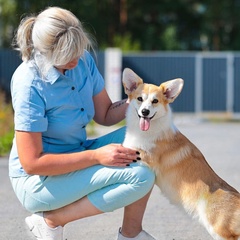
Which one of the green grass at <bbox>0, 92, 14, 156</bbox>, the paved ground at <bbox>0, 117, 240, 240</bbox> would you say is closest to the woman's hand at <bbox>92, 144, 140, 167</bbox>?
the paved ground at <bbox>0, 117, 240, 240</bbox>

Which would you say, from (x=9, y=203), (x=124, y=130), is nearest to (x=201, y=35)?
(x=9, y=203)

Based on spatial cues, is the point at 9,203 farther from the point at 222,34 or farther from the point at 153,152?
the point at 222,34

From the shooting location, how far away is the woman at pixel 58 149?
450cm

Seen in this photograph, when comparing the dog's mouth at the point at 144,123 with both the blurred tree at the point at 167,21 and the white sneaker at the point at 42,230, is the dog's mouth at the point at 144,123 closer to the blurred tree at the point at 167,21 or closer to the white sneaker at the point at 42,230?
the white sneaker at the point at 42,230

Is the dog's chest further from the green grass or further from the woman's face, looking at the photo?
the green grass

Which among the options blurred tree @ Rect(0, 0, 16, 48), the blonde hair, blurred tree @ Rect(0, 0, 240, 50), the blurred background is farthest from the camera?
blurred tree @ Rect(0, 0, 240, 50)

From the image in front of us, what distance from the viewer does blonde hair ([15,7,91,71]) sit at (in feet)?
14.6

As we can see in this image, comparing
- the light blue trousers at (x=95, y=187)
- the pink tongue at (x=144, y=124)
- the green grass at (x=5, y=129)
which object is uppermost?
the pink tongue at (x=144, y=124)

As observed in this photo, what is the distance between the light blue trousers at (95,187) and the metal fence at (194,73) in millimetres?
16225

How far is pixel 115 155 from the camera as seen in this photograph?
4.53m

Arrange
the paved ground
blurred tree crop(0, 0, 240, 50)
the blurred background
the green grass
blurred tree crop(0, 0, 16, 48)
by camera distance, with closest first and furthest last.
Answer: the paved ground, the green grass, the blurred background, blurred tree crop(0, 0, 16, 48), blurred tree crop(0, 0, 240, 50)

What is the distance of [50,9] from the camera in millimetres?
4582

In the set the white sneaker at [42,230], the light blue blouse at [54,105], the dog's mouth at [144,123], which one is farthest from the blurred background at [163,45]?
the dog's mouth at [144,123]

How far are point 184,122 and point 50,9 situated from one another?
14.8 meters
